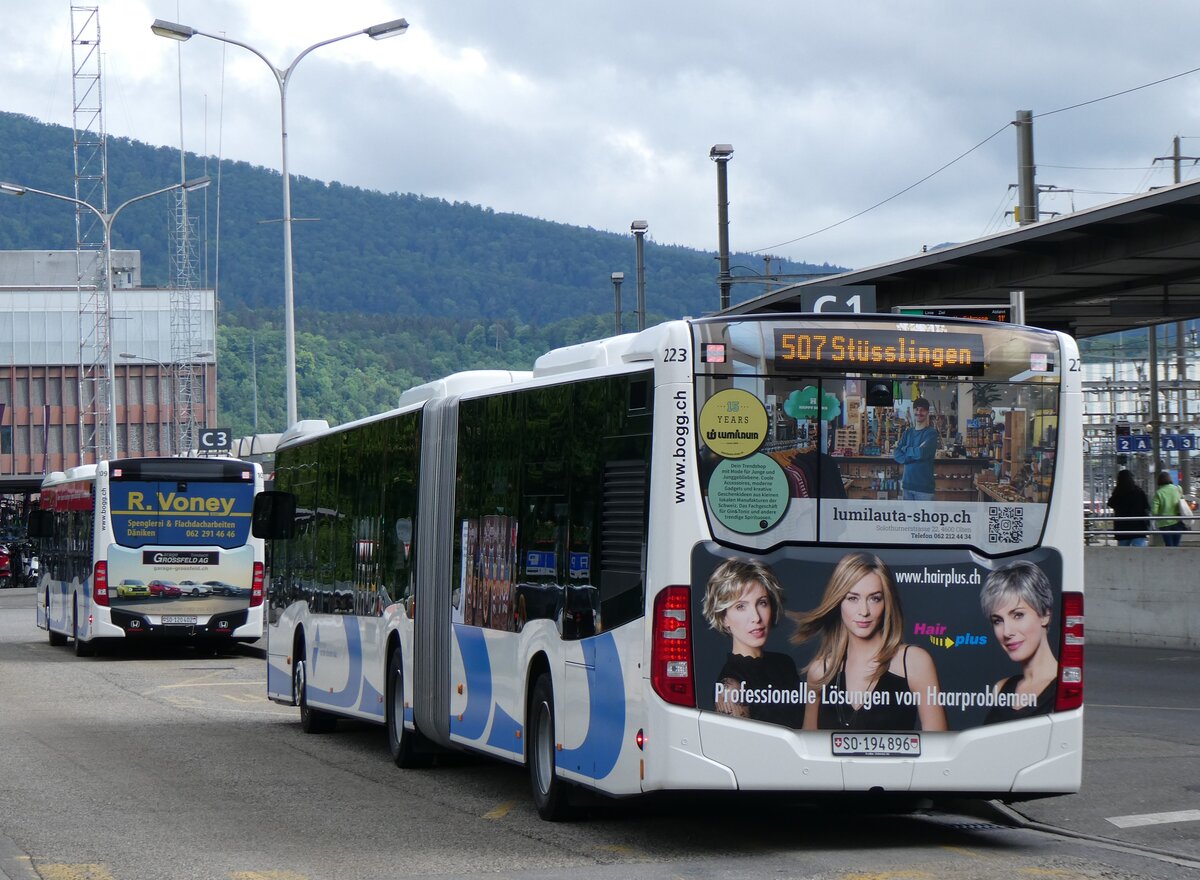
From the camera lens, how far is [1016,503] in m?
10.1

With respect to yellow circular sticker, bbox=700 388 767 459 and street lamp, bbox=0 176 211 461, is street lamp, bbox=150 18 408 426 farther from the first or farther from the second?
yellow circular sticker, bbox=700 388 767 459

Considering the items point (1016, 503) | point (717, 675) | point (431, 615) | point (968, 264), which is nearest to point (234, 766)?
point (431, 615)

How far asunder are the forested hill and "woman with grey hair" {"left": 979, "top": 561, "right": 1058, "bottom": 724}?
87.2 m

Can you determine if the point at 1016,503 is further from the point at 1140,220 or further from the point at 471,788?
the point at 1140,220

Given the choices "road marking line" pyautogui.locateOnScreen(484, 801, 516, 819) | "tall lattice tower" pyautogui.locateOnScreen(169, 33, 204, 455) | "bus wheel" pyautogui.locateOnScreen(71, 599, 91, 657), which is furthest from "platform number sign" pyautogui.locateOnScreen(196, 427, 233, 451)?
"tall lattice tower" pyautogui.locateOnScreen(169, 33, 204, 455)

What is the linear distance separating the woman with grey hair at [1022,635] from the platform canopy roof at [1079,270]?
14655mm

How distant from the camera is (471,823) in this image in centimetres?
1118

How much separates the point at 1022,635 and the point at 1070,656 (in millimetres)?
321

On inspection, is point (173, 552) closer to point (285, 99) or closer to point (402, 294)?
point (285, 99)

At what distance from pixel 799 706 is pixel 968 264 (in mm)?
22213

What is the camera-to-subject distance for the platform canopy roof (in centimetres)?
2622

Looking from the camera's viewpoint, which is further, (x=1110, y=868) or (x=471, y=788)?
(x=471, y=788)

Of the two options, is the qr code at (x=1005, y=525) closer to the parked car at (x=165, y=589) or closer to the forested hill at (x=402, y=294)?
the parked car at (x=165, y=589)

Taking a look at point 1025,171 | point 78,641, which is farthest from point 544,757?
point 1025,171
